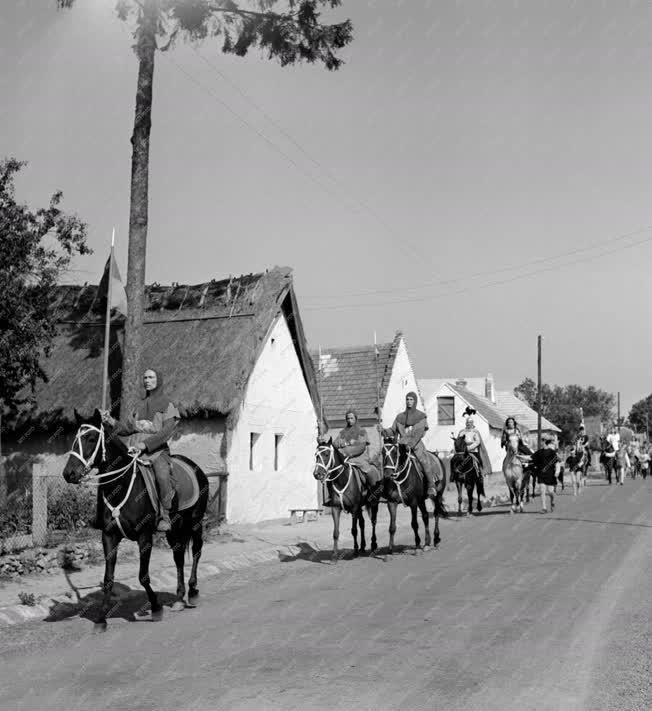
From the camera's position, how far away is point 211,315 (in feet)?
80.9

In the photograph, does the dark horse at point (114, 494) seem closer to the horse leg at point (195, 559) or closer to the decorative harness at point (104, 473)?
the decorative harness at point (104, 473)

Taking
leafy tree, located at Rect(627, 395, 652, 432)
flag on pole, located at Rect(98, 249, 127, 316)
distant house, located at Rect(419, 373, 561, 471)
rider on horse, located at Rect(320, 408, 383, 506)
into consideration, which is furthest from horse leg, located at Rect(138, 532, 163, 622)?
leafy tree, located at Rect(627, 395, 652, 432)

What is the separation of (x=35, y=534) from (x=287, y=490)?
11482mm

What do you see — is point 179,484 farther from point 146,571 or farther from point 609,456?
point 609,456

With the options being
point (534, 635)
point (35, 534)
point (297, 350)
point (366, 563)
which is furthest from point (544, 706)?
point (297, 350)

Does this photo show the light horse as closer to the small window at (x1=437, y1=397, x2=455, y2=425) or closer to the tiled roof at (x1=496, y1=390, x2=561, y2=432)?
the small window at (x1=437, y1=397, x2=455, y2=425)

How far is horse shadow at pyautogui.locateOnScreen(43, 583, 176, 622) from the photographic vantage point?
10.4m

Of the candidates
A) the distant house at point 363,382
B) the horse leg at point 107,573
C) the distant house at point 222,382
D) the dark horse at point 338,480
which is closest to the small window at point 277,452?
the distant house at point 222,382

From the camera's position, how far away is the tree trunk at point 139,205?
17359 mm

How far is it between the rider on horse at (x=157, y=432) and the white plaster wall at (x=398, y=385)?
113 ft

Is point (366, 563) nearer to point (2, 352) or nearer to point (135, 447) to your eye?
point (135, 447)

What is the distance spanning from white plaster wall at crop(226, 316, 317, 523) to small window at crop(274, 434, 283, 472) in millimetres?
136

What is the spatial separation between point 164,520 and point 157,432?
1048mm

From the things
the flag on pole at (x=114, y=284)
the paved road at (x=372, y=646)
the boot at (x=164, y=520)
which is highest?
the flag on pole at (x=114, y=284)
